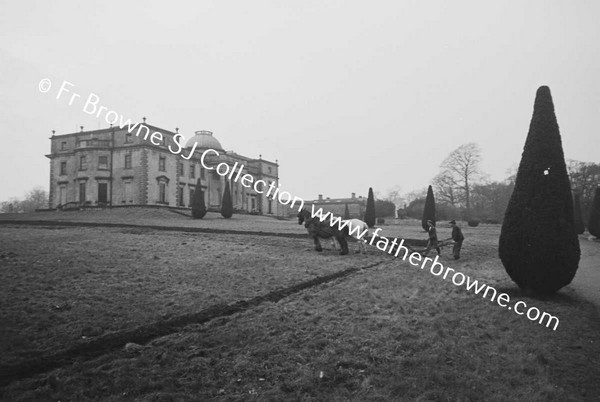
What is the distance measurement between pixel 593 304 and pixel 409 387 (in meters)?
6.47

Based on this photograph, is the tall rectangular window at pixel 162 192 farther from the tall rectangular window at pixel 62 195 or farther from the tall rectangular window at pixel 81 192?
the tall rectangular window at pixel 62 195

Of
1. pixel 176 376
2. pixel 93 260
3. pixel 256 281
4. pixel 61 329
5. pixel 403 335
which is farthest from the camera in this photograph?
pixel 93 260

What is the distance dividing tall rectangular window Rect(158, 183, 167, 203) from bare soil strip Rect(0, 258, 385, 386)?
4077 centimetres

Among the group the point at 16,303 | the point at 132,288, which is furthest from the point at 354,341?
the point at 16,303

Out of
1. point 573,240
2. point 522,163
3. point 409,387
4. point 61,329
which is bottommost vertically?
point 409,387

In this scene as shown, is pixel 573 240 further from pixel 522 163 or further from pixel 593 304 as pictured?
pixel 522 163

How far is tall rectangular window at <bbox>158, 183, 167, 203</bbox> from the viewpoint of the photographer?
4656 centimetres

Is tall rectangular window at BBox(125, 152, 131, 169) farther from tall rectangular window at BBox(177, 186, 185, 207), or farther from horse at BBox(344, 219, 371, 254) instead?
horse at BBox(344, 219, 371, 254)

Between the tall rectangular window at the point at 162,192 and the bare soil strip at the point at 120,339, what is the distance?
134 ft

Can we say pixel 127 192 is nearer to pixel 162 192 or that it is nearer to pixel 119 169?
pixel 119 169

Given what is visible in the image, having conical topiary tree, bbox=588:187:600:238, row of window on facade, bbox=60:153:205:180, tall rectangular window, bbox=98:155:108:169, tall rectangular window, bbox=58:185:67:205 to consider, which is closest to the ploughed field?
conical topiary tree, bbox=588:187:600:238

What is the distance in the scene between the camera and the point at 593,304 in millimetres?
8914

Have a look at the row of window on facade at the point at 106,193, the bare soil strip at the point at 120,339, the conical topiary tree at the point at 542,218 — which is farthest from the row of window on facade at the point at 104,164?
the conical topiary tree at the point at 542,218

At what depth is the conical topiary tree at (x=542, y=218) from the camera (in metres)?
9.35
